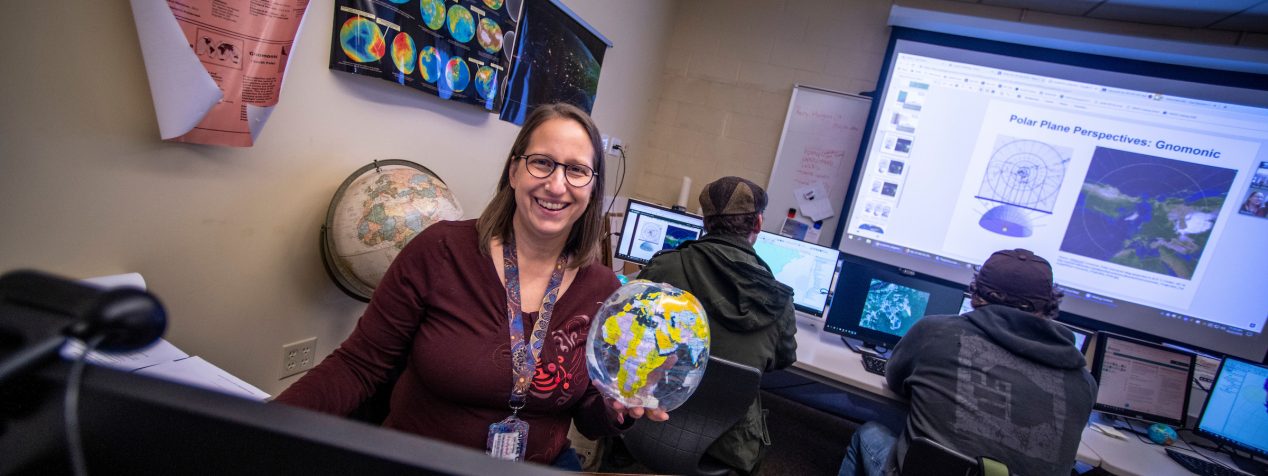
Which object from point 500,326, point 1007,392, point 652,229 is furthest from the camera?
point 652,229

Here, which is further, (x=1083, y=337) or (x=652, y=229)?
(x=652, y=229)

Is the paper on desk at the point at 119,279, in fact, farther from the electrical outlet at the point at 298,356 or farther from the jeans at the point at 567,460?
the jeans at the point at 567,460

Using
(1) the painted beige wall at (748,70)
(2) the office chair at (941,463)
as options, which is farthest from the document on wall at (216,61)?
(1) the painted beige wall at (748,70)

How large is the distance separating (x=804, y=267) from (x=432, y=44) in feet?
6.77

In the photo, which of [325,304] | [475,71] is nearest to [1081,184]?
[475,71]

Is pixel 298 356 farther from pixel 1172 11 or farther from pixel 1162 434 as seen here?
pixel 1172 11

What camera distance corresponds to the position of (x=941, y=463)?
55.2 inches

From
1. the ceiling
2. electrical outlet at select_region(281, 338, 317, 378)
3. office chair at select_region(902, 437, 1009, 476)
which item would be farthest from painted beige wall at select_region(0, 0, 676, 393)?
the ceiling

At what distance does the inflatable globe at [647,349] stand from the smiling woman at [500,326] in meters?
0.16

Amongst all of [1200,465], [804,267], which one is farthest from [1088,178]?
[804,267]

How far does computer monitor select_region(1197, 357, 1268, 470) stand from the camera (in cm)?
Result: 201

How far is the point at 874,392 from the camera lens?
6.71 ft

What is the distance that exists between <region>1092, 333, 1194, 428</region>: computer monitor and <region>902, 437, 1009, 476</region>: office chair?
137 cm

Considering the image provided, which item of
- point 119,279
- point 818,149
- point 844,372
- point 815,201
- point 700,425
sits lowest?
point 700,425
